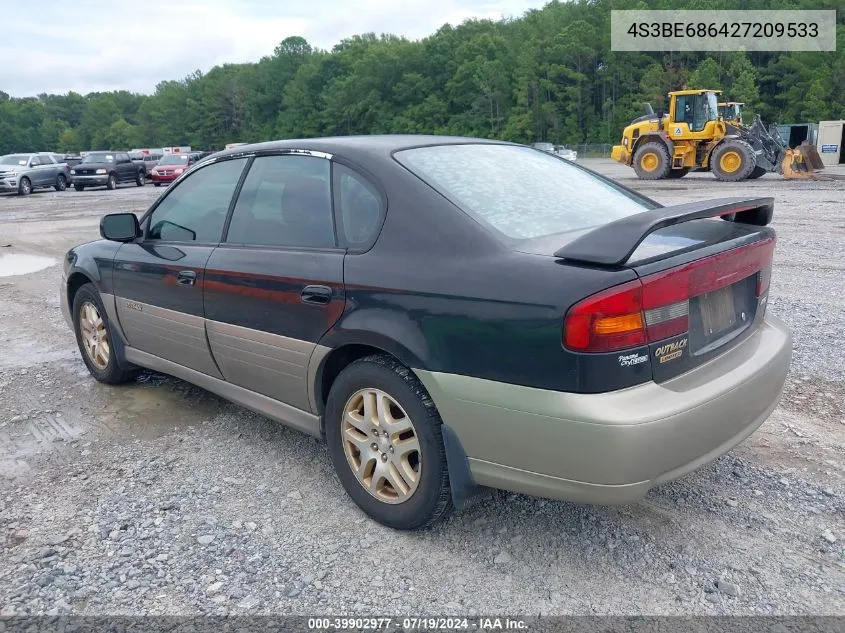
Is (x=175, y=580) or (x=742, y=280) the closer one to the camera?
(x=175, y=580)

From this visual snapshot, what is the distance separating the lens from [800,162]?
20875 mm

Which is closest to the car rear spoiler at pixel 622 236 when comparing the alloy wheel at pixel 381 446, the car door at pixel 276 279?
the alloy wheel at pixel 381 446

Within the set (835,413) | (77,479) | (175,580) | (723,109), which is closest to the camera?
(175,580)

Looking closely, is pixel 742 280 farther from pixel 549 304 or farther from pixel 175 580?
pixel 175 580

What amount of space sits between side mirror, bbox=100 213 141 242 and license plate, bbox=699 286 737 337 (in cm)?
329

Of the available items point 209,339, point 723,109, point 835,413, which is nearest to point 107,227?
point 209,339

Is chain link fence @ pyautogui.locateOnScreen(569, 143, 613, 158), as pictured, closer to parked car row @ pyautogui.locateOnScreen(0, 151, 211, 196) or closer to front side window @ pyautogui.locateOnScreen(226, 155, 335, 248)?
parked car row @ pyautogui.locateOnScreen(0, 151, 211, 196)

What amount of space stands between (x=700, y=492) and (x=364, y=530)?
1.50 meters

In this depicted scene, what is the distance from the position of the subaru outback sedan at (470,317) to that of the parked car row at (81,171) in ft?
83.8

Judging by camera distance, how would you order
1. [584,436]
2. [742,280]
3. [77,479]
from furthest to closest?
[77,479], [742,280], [584,436]

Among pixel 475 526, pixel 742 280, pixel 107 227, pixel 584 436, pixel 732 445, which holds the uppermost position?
pixel 107 227

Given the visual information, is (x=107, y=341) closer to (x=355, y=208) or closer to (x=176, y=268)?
(x=176, y=268)

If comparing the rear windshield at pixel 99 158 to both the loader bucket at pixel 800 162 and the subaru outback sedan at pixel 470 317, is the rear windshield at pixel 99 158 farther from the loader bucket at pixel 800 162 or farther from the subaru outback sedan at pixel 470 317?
the subaru outback sedan at pixel 470 317

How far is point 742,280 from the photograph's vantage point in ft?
9.43
